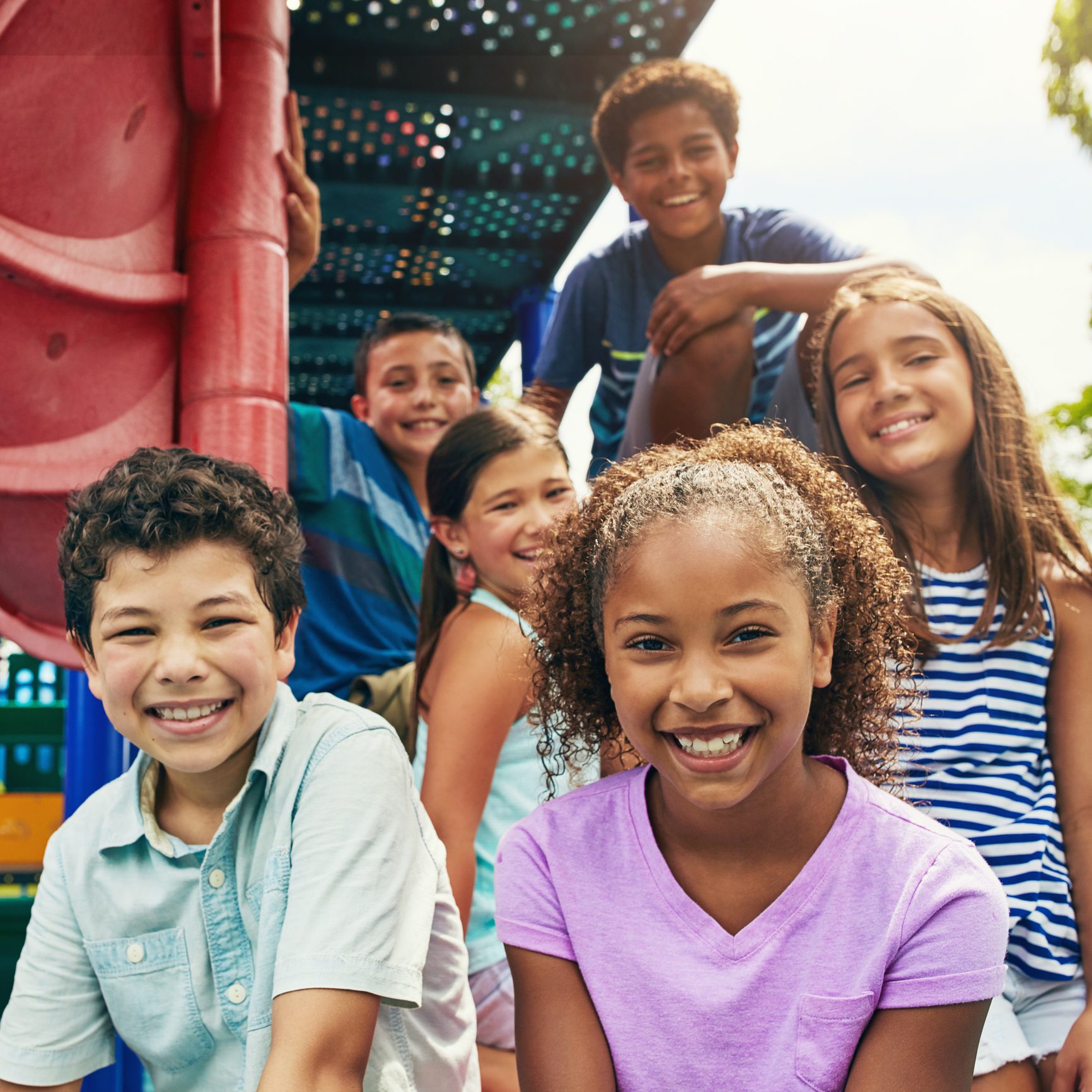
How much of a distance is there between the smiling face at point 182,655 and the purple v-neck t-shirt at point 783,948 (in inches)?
17.5

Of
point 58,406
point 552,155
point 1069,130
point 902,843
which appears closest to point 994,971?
point 902,843

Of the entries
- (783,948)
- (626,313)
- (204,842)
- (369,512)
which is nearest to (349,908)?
(204,842)

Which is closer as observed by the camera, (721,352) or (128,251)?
(128,251)

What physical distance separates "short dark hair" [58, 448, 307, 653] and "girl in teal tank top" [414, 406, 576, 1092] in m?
0.40

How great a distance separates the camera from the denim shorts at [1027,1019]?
5.02 feet

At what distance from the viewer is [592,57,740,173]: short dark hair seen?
2.71 metres

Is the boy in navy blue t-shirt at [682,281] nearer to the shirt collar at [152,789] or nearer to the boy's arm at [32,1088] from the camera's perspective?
the shirt collar at [152,789]

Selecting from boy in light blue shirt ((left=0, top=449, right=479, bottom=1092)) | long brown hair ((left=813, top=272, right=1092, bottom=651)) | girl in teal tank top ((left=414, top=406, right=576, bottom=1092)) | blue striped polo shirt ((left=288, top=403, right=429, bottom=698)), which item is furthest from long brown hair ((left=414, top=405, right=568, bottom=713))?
boy in light blue shirt ((left=0, top=449, right=479, bottom=1092))

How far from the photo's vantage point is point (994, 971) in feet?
3.98

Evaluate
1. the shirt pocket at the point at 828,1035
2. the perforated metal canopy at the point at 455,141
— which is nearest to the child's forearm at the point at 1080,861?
the shirt pocket at the point at 828,1035

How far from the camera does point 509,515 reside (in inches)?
87.4

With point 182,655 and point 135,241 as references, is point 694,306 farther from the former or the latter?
point 182,655

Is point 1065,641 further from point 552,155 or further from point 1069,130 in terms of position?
point 1069,130

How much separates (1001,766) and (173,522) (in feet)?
4.42
